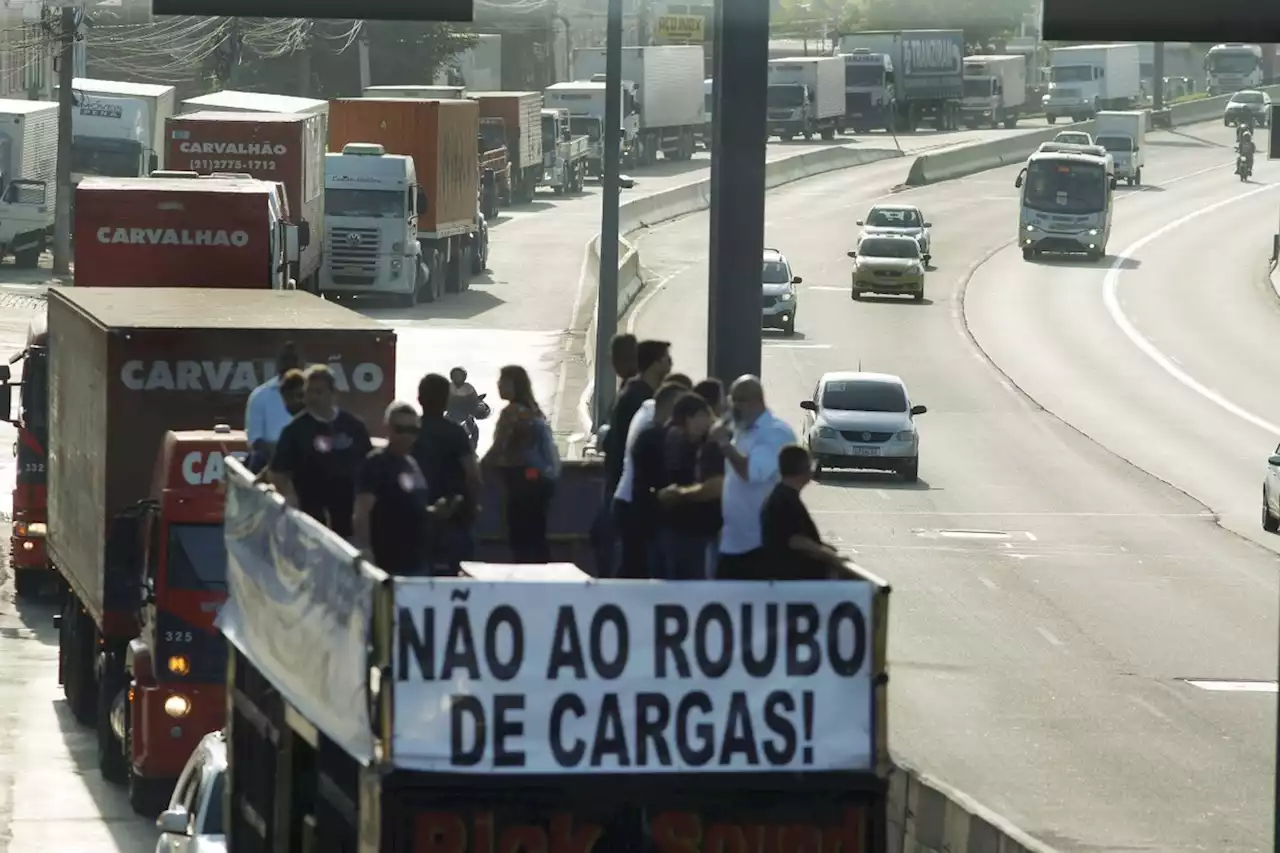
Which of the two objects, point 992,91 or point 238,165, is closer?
point 238,165

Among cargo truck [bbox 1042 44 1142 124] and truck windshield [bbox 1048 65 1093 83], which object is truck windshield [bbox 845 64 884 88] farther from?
truck windshield [bbox 1048 65 1093 83]

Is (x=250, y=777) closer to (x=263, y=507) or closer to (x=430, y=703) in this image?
(x=263, y=507)

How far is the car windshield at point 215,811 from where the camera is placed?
39.1 ft

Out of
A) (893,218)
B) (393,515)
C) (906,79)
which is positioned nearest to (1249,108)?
(906,79)

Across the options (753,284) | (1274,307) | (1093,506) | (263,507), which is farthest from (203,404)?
(1274,307)

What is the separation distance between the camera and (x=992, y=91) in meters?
111

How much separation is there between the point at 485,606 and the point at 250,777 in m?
2.53

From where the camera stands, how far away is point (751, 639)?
9000 mm

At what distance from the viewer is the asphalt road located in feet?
63.2

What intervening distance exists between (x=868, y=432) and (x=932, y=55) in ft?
243

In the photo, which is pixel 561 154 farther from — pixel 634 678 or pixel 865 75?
pixel 634 678

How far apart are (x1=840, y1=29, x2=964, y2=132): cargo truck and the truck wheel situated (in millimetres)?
89795

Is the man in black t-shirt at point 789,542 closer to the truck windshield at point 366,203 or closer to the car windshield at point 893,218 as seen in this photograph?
the truck windshield at point 366,203

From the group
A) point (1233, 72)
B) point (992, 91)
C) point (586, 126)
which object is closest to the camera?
point (586, 126)
